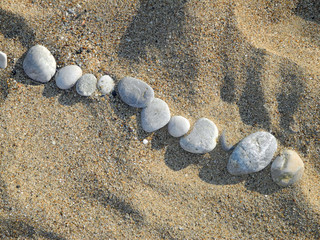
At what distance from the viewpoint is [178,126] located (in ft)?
7.45

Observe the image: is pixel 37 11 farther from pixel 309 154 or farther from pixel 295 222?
pixel 295 222

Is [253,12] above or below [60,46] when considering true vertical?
above

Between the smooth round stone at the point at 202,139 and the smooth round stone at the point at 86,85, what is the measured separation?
842mm

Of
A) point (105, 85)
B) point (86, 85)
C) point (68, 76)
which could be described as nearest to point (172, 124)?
point (105, 85)

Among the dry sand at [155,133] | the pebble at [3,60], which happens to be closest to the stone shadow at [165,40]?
the dry sand at [155,133]

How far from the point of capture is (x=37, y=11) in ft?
7.55

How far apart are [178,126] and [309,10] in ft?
5.05

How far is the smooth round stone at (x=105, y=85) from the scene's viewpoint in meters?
2.29

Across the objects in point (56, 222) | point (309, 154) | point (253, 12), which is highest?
point (253, 12)

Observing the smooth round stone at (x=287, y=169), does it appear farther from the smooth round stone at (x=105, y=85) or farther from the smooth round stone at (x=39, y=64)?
the smooth round stone at (x=39, y=64)

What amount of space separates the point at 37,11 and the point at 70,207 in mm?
1617

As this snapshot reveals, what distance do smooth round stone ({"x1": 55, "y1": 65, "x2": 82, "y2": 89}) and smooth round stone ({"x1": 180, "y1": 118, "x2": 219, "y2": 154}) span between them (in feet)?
3.28

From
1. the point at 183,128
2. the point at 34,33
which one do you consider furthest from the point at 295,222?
the point at 34,33

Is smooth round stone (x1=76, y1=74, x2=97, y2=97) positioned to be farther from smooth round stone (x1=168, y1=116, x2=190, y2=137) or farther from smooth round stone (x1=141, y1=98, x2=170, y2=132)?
smooth round stone (x1=168, y1=116, x2=190, y2=137)
